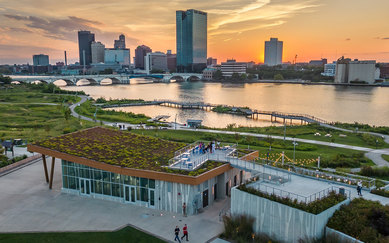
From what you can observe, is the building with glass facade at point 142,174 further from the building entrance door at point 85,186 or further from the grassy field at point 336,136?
the grassy field at point 336,136

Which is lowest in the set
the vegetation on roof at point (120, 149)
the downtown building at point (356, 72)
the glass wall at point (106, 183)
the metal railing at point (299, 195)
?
the glass wall at point (106, 183)

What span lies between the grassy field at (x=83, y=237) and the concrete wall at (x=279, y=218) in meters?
5.88

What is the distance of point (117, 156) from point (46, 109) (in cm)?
6526

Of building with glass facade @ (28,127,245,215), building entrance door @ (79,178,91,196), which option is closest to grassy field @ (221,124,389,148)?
building with glass facade @ (28,127,245,215)

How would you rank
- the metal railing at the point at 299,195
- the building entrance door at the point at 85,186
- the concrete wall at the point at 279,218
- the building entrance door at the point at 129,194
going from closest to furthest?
the concrete wall at the point at 279,218 → the metal railing at the point at 299,195 → the building entrance door at the point at 129,194 → the building entrance door at the point at 85,186

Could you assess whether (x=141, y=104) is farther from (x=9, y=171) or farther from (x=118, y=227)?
(x=118, y=227)

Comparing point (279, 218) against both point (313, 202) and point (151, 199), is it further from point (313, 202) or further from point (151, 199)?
point (151, 199)

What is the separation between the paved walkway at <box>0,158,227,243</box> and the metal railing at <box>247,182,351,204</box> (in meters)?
3.84

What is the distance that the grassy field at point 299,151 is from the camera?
114 feet

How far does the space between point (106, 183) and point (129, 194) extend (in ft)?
7.83

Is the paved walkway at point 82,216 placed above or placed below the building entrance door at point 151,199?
below

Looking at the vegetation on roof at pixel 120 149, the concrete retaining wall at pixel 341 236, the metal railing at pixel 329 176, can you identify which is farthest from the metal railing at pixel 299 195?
the vegetation on roof at pixel 120 149

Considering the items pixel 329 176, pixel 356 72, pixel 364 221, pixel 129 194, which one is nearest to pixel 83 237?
pixel 129 194

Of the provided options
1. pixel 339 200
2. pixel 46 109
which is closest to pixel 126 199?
pixel 339 200
